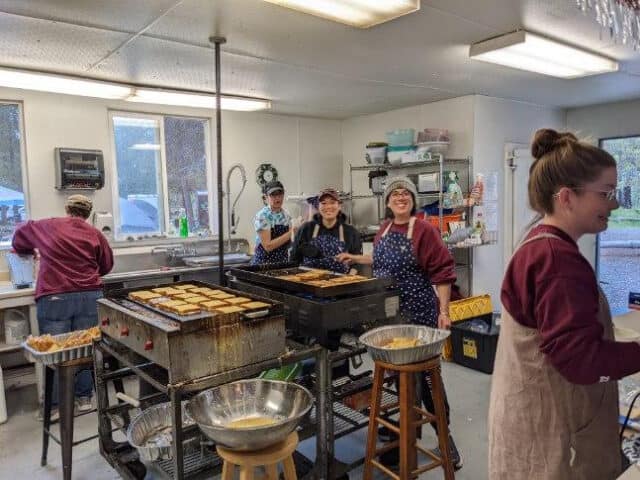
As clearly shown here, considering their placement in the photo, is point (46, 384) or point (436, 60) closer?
point (46, 384)

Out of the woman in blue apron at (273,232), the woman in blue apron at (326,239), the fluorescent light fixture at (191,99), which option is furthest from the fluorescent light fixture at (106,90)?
the woman in blue apron at (326,239)

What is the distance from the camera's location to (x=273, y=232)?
13.3ft

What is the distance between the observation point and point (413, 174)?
5285 millimetres

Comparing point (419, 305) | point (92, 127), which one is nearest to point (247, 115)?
point (92, 127)

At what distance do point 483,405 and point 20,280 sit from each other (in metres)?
3.66

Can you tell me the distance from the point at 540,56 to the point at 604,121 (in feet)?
9.39

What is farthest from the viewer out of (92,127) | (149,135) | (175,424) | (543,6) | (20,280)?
(149,135)

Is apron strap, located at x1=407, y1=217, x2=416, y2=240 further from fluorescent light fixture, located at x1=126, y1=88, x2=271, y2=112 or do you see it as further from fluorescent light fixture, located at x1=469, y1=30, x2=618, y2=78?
fluorescent light fixture, located at x1=126, y1=88, x2=271, y2=112

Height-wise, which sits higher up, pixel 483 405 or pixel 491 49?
pixel 491 49

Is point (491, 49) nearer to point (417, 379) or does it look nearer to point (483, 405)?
point (417, 379)

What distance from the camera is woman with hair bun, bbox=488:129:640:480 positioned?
1140mm

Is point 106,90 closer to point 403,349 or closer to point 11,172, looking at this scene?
point 11,172

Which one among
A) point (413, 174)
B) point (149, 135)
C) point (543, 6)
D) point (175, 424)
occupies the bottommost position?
point (175, 424)

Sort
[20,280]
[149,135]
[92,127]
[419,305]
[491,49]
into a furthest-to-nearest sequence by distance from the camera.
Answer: [149,135] → [92,127] → [20,280] → [491,49] → [419,305]
